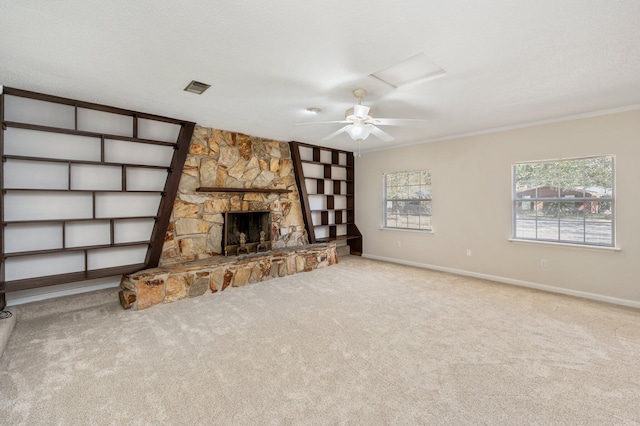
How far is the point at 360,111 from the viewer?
9.94ft

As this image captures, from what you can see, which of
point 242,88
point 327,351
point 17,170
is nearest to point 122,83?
point 242,88

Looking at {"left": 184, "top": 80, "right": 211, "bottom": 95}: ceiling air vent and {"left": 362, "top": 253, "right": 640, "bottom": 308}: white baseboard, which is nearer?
{"left": 184, "top": 80, "right": 211, "bottom": 95}: ceiling air vent

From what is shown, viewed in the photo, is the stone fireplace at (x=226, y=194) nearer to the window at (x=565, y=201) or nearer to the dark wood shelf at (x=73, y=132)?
the dark wood shelf at (x=73, y=132)

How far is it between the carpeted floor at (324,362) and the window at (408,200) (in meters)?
2.29

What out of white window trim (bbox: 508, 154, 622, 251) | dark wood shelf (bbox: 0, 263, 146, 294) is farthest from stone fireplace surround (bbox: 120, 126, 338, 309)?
white window trim (bbox: 508, 154, 622, 251)

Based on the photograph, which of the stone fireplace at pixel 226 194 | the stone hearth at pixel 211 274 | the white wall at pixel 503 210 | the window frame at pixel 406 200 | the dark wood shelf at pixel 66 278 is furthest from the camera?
the window frame at pixel 406 200

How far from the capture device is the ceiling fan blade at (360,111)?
2994 millimetres

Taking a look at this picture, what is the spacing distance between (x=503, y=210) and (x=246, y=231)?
14.4 ft

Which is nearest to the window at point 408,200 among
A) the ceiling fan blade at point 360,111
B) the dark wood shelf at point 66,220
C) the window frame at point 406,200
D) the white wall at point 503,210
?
the window frame at point 406,200

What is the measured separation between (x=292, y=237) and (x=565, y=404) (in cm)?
473

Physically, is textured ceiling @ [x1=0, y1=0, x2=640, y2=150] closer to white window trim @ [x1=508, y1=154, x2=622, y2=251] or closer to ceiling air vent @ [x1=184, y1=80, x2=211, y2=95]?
ceiling air vent @ [x1=184, y1=80, x2=211, y2=95]

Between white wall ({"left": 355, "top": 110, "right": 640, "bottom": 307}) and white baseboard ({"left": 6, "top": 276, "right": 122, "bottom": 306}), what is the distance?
5.01 meters

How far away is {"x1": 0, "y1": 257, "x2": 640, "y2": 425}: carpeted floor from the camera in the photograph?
1845 mm

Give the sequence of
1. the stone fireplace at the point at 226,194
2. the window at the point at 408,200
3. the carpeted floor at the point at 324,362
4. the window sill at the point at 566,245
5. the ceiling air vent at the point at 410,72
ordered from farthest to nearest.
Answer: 1. the window at the point at 408,200
2. the stone fireplace at the point at 226,194
3. the window sill at the point at 566,245
4. the ceiling air vent at the point at 410,72
5. the carpeted floor at the point at 324,362
